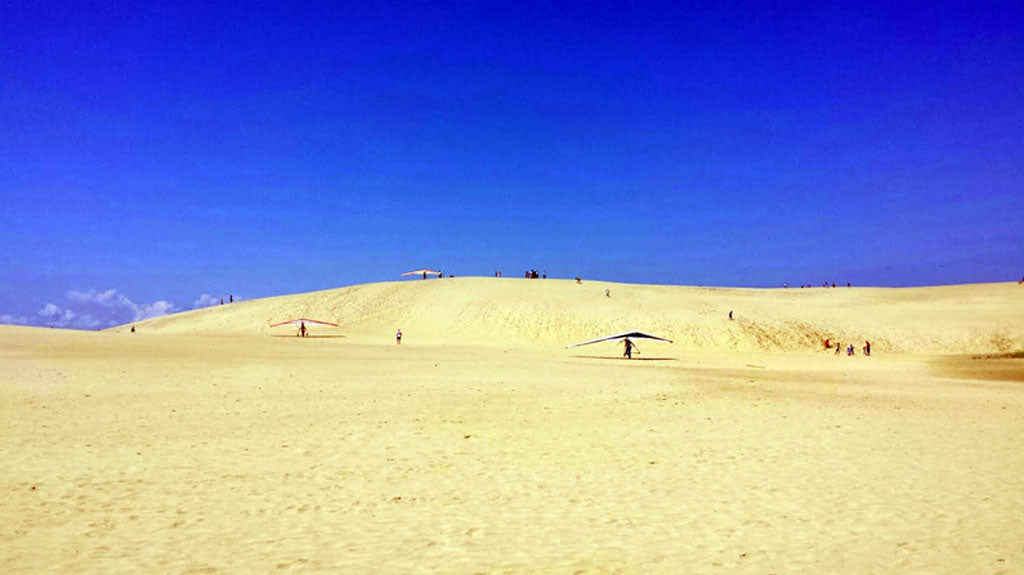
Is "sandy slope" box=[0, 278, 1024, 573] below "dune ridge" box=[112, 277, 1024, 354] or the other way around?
below

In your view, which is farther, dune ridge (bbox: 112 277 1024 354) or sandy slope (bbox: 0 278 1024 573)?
dune ridge (bbox: 112 277 1024 354)

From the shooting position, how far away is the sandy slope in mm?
7371

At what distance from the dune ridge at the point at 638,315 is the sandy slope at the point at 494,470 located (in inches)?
1083

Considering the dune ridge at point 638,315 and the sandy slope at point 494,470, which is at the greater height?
the dune ridge at point 638,315

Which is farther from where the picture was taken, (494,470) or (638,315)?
(638,315)

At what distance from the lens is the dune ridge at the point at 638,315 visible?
184ft

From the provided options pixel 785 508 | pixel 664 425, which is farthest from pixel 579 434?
pixel 785 508

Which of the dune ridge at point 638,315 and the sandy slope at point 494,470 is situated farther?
the dune ridge at point 638,315

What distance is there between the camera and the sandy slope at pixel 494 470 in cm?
737

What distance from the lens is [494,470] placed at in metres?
11.4

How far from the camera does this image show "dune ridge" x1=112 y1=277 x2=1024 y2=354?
56.1m

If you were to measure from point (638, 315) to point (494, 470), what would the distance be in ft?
173

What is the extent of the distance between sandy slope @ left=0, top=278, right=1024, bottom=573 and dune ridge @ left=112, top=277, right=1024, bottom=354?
27.5 m

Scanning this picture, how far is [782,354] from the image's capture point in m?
50.2
